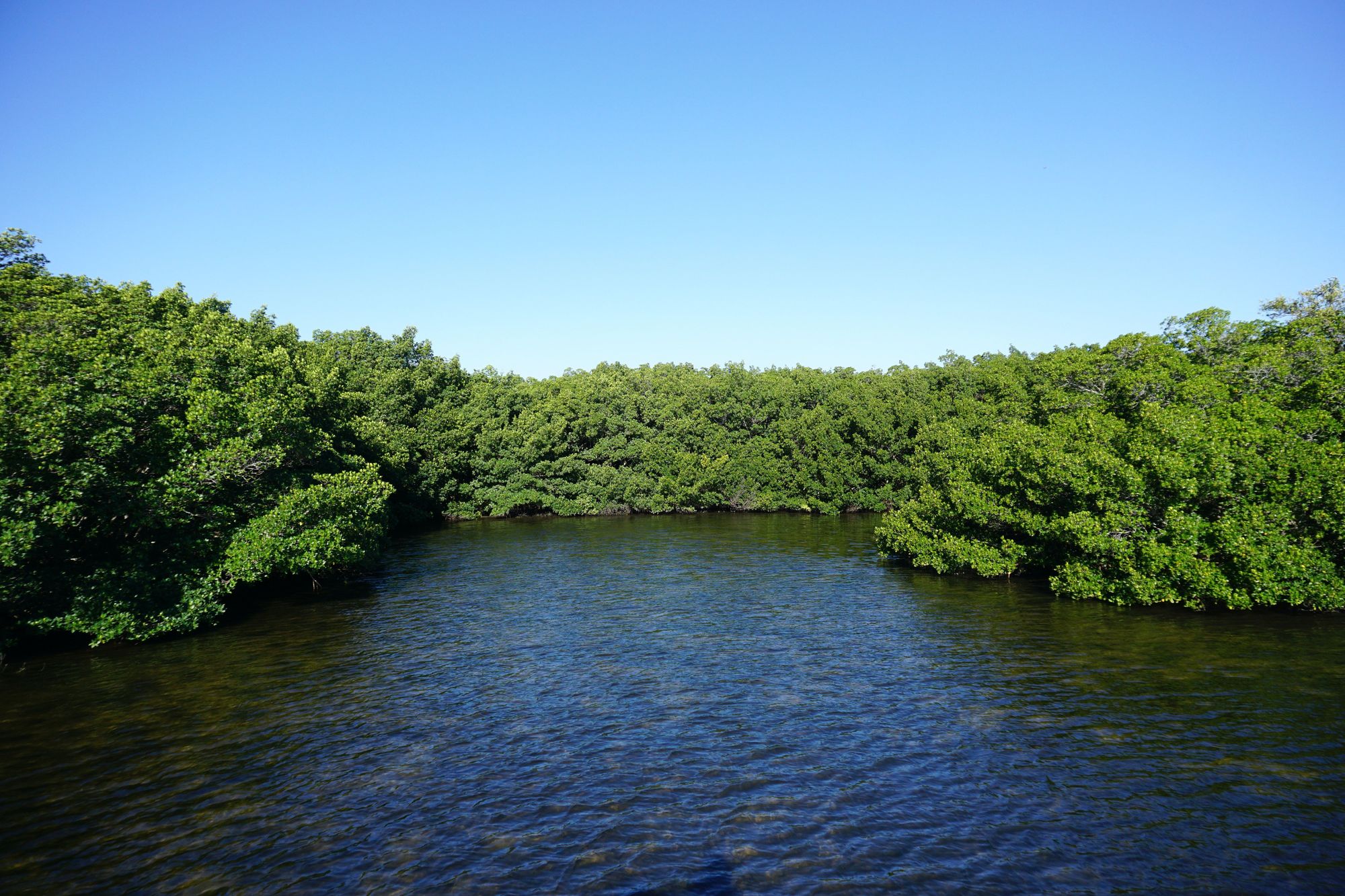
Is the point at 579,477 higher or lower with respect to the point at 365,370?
lower

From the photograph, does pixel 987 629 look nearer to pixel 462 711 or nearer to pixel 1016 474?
pixel 1016 474

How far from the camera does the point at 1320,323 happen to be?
140 ft

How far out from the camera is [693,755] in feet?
68.2

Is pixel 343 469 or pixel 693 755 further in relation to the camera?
pixel 343 469

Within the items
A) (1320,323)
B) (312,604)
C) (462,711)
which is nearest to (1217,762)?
(462,711)

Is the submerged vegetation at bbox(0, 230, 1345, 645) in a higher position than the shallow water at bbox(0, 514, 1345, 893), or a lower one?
higher

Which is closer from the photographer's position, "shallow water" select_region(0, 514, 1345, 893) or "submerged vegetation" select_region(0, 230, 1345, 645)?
"shallow water" select_region(0, 514, 1345, 893)

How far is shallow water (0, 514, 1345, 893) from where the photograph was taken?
1539cm

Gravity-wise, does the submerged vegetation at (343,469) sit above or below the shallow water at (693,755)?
above

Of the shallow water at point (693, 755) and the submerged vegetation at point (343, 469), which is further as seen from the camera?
the submerged vegetation at point (343, 469)

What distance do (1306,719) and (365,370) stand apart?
82.3 m

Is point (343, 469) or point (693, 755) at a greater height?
point (343, 469)

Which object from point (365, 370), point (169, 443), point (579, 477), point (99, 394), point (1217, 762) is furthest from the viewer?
point (579, 477)

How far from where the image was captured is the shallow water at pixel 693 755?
50.5 ft
